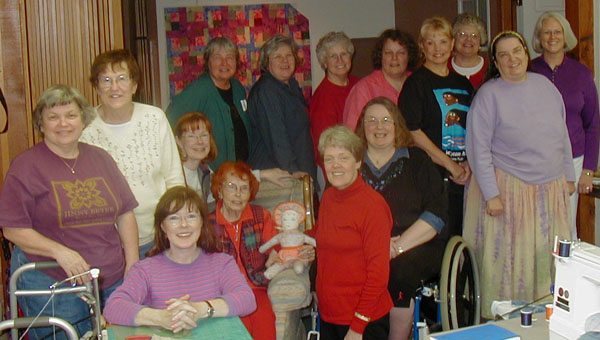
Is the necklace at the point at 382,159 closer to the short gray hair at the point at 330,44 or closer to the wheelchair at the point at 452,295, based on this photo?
the wheelchair at the point at 452,295

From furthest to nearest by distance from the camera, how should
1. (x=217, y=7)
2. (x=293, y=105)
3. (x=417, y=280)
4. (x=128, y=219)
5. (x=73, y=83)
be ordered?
(x=217, y=7) → (x=293, y=105) → (x=73, y=83) → (x=417, y=280) → (x=128, y=219)

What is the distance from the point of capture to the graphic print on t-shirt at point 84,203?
2648 mm

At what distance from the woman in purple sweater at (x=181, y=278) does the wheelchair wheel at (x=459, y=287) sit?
0.97m

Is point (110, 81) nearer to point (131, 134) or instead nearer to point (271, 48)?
point (131, 134)

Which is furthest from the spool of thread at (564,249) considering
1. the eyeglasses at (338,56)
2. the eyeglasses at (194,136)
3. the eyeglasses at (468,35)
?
the eyeglasses at (338,56)

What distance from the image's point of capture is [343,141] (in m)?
3.15

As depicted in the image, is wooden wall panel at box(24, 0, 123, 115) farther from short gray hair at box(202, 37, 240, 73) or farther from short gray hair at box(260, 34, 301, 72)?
short gray hair at box(260, 34, 301, 72)

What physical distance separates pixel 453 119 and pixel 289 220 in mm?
959

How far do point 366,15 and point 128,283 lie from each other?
15.3ft

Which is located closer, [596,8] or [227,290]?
[227,290]

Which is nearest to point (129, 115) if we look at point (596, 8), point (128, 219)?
point (128, 219)

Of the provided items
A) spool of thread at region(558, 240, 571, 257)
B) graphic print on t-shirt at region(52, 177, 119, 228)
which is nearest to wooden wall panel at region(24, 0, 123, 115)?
graphic print on t-shirt at region(52, 177, 119, 228)

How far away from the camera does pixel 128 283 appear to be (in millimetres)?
2492

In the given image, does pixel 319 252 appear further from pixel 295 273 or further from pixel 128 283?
pixel 128 283
